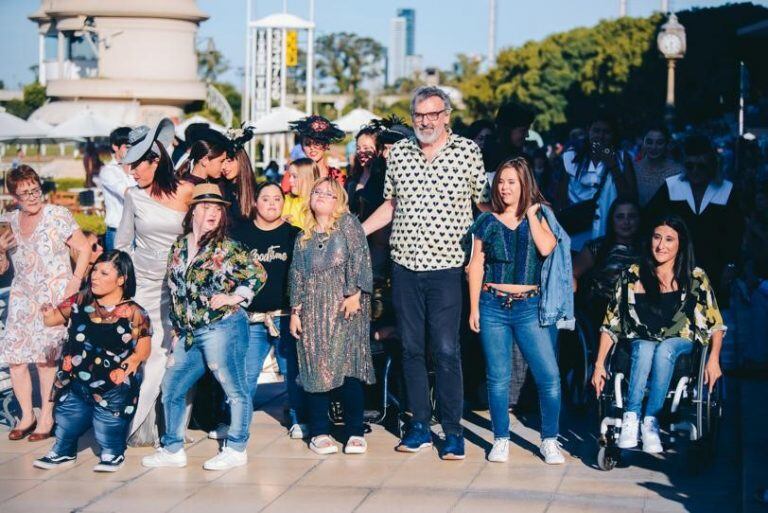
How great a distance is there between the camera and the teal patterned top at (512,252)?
7582mm

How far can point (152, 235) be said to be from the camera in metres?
8.07

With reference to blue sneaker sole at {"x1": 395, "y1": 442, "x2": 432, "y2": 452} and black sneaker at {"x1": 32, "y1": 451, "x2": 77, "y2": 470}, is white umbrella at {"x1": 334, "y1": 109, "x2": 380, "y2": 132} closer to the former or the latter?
blue sneaker sole at {"x1": 395, "y1": 442, "x2": 432, "y2": 452}

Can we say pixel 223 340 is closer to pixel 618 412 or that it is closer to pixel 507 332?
pixel 507 332

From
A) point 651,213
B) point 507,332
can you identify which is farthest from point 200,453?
point 651,213

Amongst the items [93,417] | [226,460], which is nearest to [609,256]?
[226,460]

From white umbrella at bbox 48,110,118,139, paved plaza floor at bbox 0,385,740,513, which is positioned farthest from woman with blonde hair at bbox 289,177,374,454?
white umbrella at bbox 48,110,118,139

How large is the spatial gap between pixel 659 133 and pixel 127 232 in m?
4.19

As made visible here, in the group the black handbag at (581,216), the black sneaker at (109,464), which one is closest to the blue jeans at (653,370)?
the black handbag at (581,216)

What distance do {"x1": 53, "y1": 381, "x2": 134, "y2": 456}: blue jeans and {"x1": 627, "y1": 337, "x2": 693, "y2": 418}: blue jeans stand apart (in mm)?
3122

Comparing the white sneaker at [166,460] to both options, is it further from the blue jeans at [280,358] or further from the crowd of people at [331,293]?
the blue jeans at [280,358]

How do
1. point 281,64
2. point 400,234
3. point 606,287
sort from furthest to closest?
1. point 281,64
2. point 606,287
3. point 400,234

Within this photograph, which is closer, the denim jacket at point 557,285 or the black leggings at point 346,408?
the denim jacket at point 557,285

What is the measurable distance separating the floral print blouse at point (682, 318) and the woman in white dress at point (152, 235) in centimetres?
287

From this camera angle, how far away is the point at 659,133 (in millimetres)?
9562
